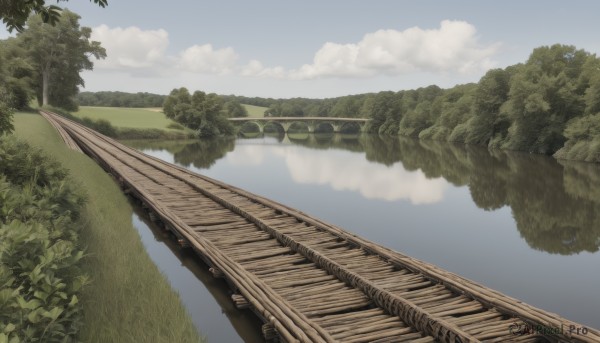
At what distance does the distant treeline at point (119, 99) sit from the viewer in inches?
6890

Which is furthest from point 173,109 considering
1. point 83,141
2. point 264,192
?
point 264,192

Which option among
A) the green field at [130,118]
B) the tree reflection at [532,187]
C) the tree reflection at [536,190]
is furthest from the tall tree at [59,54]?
the tree reflection at [536,190]

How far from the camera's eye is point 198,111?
96.4 m

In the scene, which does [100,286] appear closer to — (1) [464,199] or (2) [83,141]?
(1) [464,199]

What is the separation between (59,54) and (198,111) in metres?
30.0

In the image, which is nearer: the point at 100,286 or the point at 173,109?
the point at 100,286

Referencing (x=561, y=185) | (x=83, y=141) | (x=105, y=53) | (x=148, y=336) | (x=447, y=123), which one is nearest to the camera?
(x=148, y=336)

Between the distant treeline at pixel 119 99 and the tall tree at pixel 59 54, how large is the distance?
9888cm

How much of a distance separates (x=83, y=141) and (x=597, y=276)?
4222cm

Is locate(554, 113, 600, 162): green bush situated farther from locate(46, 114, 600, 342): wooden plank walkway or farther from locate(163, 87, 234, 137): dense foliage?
locate(163, 87, 234, 137): dense foliage

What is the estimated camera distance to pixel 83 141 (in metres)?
42.1

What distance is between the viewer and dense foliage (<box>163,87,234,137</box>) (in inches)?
3775

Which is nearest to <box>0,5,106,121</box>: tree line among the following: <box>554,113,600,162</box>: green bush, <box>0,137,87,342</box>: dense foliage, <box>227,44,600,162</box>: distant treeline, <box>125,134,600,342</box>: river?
<box>125,134,600,342</box>: river

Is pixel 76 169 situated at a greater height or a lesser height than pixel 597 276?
greater
